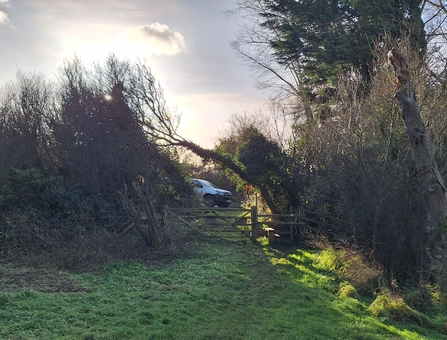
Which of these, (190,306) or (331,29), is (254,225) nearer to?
(190,306)

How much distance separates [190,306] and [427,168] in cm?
562

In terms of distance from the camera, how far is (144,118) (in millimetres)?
17734

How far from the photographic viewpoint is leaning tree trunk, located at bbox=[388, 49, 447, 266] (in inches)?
324

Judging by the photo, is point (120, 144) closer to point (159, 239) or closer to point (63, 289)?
point (159, 239)

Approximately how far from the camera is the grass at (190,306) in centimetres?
552

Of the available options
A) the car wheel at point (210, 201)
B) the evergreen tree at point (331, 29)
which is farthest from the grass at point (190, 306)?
the car wheel at point (210, 201)

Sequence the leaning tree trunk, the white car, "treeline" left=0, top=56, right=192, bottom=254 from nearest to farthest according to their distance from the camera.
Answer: the leaning tree trunk → "treeline" left=0, top=56, right=192, bottom=254 → the white car

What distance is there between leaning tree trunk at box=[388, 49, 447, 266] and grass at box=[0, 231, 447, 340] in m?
2.21

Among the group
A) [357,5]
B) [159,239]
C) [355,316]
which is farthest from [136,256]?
[357,5]

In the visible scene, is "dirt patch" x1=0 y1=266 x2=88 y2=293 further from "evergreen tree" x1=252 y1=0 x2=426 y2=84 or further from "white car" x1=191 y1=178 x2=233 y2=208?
"white car" x1=191 y1=178 x2=233 y2=208

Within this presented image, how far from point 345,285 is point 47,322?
641cm

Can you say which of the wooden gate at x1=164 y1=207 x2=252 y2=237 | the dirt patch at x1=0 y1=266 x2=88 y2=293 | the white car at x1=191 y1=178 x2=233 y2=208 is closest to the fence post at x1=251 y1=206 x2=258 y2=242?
the wooden gate at x1=164 y1=207 x2=252 y2=237

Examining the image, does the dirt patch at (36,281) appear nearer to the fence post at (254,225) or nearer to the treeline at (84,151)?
the treeline at (84,151)

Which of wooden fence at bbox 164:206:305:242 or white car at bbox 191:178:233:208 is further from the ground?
white car at bbox 191:178:233:208
